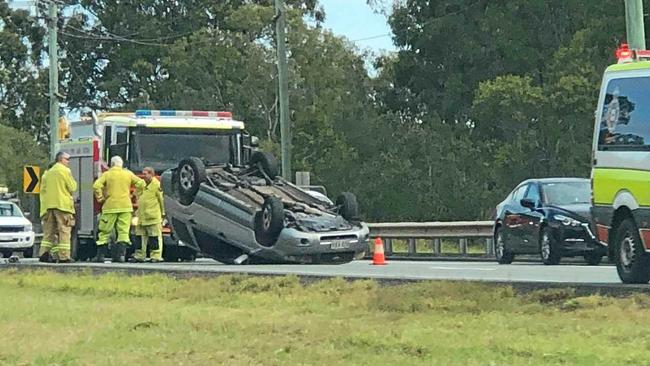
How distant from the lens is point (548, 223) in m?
22.5

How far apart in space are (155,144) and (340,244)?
19.5ft

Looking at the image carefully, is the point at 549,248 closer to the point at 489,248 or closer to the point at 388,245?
the point at 489,248

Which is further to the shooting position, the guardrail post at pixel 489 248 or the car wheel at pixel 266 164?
the guardrail post at pixel 489 248

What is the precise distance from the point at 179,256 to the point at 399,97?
29.7 m

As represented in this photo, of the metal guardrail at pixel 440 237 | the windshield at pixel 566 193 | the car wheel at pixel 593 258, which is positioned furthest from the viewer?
the metal guardrail at pixel 440 237

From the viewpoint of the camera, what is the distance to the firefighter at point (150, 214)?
73.7 feet

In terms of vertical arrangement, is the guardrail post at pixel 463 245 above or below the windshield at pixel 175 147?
below

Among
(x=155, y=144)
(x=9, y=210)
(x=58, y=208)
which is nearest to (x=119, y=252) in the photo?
(x=58, y=208)

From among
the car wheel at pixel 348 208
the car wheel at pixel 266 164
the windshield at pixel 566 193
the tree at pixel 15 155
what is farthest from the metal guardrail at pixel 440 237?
the tree at pixel 15 155

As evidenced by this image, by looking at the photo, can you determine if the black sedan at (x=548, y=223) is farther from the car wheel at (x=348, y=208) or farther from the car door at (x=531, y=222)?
the car wheel at (x=348, y=208)

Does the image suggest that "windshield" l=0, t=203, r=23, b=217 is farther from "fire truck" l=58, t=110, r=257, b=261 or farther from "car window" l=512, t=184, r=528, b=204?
"car window" l=512, t=184, r=528, b=204

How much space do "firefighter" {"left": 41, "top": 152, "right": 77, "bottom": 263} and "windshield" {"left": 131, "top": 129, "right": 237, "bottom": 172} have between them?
3701 mm

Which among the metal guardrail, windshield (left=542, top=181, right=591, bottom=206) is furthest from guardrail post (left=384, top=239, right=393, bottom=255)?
windshield (left=542, top=181, right=591, bottom=206)

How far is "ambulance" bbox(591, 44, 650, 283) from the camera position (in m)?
13.2
